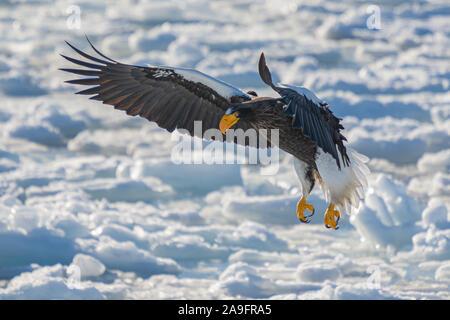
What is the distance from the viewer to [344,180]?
1410cm

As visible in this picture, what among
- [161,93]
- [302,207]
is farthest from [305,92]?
[161,93]

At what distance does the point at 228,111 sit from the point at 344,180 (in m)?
3.26

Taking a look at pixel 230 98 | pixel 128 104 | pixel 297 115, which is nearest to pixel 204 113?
pixel 230 98

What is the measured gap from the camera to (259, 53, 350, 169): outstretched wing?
446 inches

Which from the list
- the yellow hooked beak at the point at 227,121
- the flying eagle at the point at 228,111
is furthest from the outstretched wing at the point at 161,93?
the yellow hooked beak at the point at 227,121

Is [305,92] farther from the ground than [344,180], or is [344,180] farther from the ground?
[305,92]

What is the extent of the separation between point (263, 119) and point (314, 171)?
1.89 metres

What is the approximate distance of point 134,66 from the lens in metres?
14.9

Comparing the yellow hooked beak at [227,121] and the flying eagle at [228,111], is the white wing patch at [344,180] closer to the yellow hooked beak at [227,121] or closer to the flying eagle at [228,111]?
the flying eagle at [228,111]

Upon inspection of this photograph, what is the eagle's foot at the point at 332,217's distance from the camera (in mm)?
13114

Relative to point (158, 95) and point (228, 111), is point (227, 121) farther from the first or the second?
point (158, 95)

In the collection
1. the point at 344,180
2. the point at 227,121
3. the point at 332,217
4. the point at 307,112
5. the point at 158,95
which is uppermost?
the point at 158,95

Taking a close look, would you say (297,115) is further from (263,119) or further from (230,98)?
(230,98)

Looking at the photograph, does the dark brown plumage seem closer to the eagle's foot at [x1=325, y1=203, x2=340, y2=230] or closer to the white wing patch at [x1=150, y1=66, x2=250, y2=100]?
the white wing patch at [x1=150, y1=66, x2=250, y2=100]
